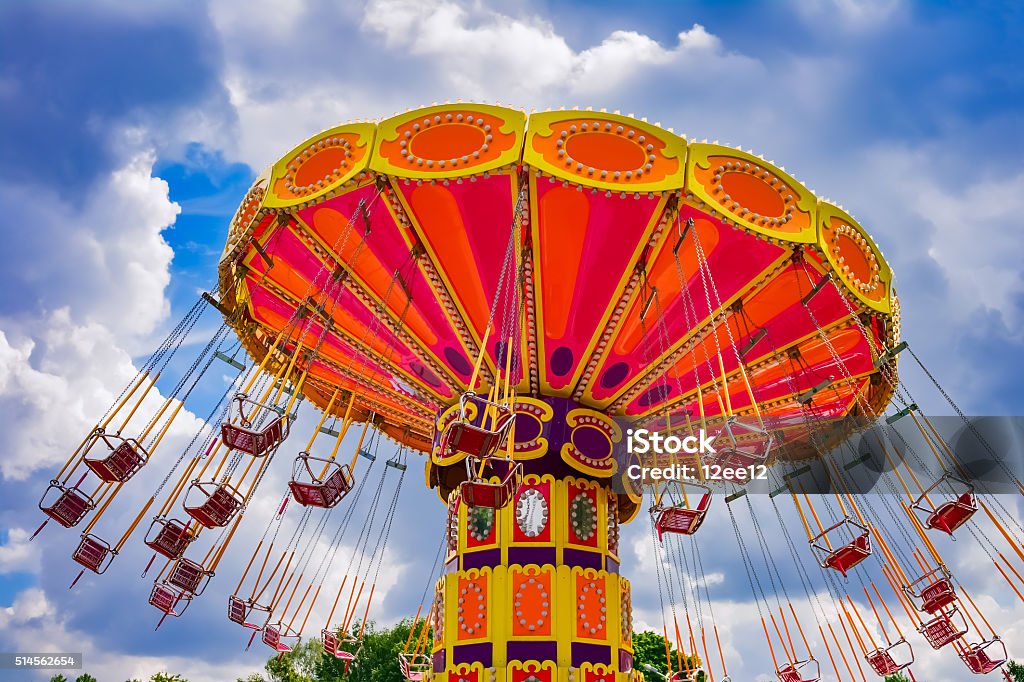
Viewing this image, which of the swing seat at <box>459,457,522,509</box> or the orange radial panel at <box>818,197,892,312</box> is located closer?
the swing seat at <box>459,457,522,509</box>

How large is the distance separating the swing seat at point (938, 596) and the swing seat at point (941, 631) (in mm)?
255

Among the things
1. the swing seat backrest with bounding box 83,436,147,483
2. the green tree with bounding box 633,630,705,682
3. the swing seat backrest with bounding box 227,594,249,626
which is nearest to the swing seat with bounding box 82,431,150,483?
the swing seat backrest with bounding box 83,436,147,483

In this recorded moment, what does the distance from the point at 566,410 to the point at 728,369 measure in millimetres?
2539

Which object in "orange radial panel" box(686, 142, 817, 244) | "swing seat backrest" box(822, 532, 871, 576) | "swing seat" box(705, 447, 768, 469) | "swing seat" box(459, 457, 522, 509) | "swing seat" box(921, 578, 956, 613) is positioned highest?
"orange radial panel" box(686, 142, 817, 244)

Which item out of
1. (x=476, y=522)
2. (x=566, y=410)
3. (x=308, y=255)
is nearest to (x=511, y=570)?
(x=476, y=522)

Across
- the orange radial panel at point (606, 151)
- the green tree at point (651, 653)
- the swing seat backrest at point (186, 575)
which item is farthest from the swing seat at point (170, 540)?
the green tree at point (651, 653)

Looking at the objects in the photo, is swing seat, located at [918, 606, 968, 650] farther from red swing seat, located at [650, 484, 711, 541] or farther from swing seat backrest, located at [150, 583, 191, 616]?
swing seat backrest, located at [150, 583, 191, 616]

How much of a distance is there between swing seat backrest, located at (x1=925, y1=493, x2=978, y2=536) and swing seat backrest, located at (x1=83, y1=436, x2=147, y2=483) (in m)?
8.86

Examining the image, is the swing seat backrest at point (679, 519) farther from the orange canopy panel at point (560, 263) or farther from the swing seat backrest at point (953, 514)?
the swing seat backrest at point (953, 514)

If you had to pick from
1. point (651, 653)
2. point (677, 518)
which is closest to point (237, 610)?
point (677, 518)

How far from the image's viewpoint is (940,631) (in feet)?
34.0

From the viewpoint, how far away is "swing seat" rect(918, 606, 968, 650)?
1029cm

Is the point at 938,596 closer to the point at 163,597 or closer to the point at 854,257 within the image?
the point at 854,257

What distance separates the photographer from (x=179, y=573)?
33.4 ft
